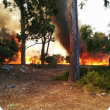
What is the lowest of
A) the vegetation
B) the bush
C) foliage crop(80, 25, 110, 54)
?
the bush

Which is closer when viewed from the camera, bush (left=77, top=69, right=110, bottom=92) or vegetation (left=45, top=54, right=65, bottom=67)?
bush (left=77, top=69, right=110, bottom=92)

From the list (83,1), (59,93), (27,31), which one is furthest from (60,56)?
(59,93)

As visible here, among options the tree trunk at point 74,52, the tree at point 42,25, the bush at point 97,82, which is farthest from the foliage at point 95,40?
the tree at point 42,25

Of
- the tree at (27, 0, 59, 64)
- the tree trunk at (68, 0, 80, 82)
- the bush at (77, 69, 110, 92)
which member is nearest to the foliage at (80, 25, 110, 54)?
the tree trunk at (68, 0, 80, 82)

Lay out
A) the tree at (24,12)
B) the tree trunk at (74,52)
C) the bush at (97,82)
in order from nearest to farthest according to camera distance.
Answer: the bush at (97,82) < the tree trunk at (74,52) < the tree at (24,12)

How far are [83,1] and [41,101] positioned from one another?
715 cm

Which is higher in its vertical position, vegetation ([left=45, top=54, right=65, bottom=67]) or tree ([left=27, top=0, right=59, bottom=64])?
tree ([left=27, top=0, right=59, bottom=64])

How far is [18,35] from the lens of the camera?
17672mm

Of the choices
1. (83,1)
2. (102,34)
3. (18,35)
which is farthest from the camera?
(18,35)

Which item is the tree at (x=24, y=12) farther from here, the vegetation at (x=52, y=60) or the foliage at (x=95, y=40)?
the foliage at (x=95, y=40)

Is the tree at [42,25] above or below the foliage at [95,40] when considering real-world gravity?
above

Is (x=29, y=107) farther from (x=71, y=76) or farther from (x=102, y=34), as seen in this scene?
(x=102, y=34)

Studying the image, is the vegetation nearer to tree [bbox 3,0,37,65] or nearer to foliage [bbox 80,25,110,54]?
tree [bbox 3,0,37,65]

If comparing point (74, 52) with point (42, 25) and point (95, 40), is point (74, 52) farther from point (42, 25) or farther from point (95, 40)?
point (42, 25)
